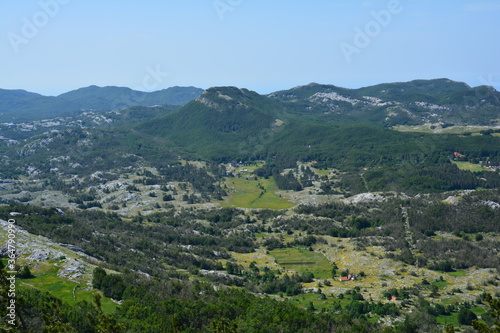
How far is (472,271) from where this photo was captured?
8281 centimetres

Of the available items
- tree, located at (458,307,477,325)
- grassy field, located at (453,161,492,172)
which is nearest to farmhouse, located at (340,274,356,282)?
tree, located at (458,307,477,325)

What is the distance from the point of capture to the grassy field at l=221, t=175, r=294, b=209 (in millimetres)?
161562

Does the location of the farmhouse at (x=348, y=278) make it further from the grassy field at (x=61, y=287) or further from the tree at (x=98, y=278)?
the tree at (x=98, y=278)

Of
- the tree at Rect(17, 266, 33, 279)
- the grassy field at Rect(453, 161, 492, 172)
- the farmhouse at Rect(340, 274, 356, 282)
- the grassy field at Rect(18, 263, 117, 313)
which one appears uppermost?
the grassy field at Rect(453, 161, 492, 172)

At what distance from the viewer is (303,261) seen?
326 ft

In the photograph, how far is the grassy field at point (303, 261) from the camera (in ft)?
304

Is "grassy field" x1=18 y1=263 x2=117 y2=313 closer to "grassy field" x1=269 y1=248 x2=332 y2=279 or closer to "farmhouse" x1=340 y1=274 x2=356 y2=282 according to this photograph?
"farmhouse" x1=340 y1=274 x2=356 y2=282

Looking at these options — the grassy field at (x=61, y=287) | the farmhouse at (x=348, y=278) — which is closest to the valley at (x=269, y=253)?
the grassy field at (x=61, y=287)

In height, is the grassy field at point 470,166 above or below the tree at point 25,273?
above

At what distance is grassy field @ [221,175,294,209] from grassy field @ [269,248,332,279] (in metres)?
51.4

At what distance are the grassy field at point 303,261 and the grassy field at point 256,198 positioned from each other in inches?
2024

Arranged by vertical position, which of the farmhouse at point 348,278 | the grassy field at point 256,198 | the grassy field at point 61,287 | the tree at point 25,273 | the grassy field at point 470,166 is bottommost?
the farmhouse at point 348,278

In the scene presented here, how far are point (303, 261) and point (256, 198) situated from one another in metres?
75.8

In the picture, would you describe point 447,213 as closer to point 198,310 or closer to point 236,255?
point 236,255
